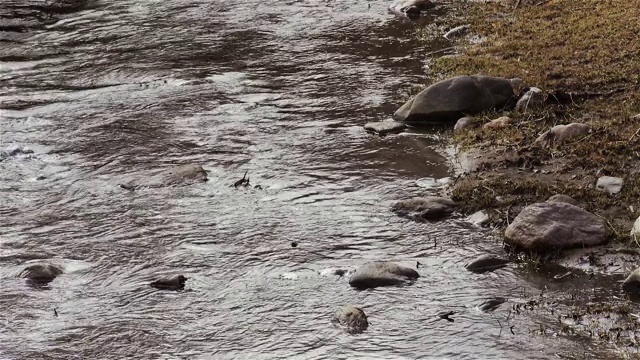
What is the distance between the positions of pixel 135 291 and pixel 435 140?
330 centimetres

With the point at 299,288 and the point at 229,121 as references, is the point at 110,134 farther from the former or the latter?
the point at 299,288

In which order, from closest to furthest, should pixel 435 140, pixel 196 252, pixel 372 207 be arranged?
pixel 196 252
pixel 372 207
pixel 435 140

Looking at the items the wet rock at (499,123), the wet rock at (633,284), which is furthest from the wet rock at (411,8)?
the wet rock at (633,284)

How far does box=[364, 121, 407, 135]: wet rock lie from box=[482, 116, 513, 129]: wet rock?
80cm

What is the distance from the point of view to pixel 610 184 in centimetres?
691

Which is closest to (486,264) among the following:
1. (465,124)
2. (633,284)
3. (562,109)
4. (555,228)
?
(555,228)

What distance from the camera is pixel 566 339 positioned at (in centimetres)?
516

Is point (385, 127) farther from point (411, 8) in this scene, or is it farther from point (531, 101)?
point (411, 8)

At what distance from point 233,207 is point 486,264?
2.13 meters

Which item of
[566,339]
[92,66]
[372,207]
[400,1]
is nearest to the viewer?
[566,339]

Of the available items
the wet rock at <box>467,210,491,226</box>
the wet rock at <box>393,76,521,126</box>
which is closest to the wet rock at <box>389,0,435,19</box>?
the wet rock at <box>393,76,521,126</box>

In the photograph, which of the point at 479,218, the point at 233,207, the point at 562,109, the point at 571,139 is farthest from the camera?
the point at 562,109

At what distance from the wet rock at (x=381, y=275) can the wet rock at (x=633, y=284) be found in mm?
1220

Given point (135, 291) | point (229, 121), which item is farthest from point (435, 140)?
point (135, 291)
